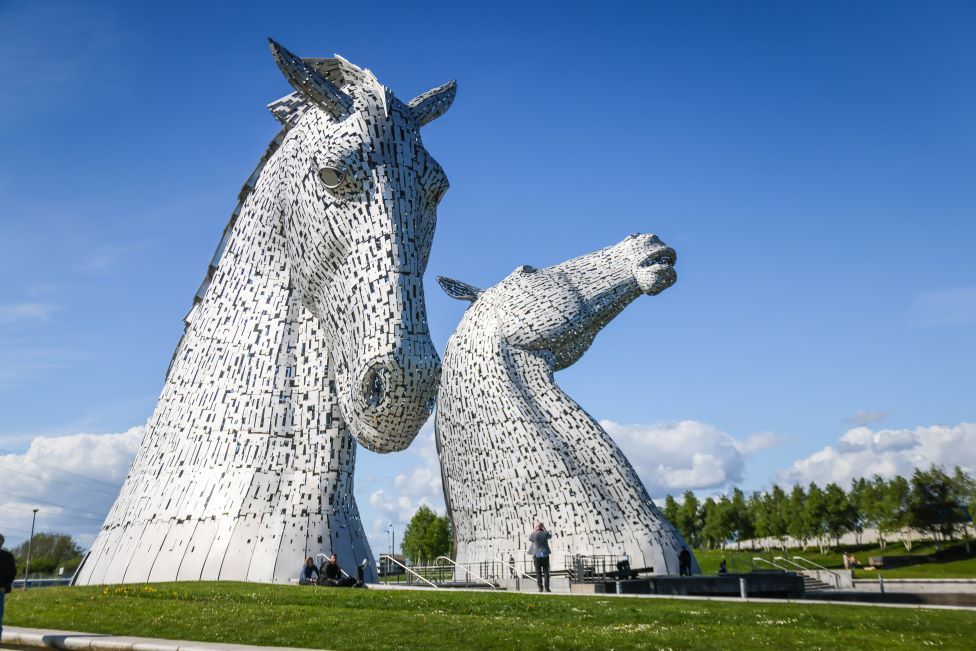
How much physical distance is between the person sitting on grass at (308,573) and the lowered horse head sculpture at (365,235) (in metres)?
1.20

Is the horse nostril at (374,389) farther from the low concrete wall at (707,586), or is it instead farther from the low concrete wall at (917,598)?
the low concrete wall at (917,598)

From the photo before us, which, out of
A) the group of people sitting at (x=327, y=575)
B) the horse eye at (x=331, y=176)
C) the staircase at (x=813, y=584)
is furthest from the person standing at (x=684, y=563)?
the horse eye at (x=331, y=176)

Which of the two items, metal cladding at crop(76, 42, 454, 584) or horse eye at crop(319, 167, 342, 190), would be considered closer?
metal cladding at crop(76, 42, 454, 584)

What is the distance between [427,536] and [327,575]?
43.4 meters

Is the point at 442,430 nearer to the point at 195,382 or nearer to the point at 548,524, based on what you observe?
the point at 548,524

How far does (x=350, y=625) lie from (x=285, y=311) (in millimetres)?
2081

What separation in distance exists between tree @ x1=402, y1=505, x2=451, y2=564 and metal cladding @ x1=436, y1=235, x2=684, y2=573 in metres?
27.0

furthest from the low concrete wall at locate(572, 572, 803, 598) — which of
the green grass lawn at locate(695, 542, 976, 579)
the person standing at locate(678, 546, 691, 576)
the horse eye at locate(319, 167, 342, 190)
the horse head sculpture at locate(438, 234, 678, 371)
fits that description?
the horse eye at locate(319, 167, 342, 190)

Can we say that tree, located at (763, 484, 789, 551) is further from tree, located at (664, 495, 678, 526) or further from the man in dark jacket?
the man in dark jacket

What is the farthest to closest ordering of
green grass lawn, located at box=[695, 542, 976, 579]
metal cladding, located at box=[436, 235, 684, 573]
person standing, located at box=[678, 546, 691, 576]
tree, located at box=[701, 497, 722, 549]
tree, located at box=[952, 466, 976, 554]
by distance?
1. tree, located at box=[701, 497, 722, 549]
2. tree, located at box=[952, 466, 976, 554]
3. green grass lawn, located at box=[695, 542, 976, 579]
4. metal cladding, located at box=[436, 235, 684, 573]
5. person standing, located at box=[678, 546, 691, 576]

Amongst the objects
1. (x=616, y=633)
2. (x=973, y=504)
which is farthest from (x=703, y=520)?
(x=616, y=633)

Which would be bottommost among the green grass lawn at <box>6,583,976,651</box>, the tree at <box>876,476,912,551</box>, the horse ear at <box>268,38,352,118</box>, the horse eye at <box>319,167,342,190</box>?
the green grass lawn at <box>6,583,976,651</box>

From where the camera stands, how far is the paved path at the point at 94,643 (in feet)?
13.1

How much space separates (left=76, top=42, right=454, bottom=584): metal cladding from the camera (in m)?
4.30
